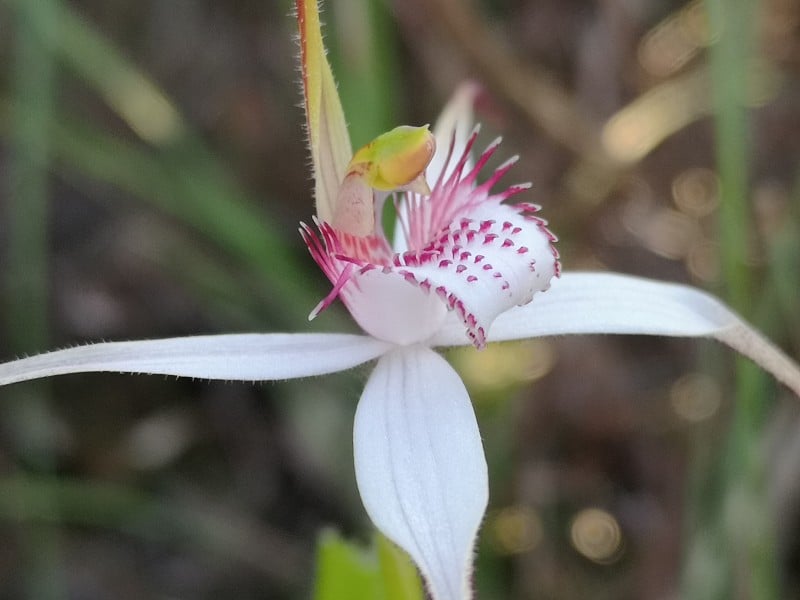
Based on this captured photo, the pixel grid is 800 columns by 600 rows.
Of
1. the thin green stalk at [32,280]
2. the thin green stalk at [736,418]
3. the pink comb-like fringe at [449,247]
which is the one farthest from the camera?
the thin green stalk at [32,280]

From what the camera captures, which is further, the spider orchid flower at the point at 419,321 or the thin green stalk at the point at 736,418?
the thin green stalk at the point at 736,418

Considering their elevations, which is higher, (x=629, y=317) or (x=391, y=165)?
(x=391, y=165)

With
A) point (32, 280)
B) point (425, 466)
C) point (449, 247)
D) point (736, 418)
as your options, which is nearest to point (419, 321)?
point (449, 247)

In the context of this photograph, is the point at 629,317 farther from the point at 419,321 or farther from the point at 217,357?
the point at 217,357

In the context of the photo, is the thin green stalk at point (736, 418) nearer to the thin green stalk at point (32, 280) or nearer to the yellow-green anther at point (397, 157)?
the yellow-green anther at point (397, 157)

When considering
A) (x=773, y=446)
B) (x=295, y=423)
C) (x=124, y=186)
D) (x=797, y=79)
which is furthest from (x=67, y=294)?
(x=797, y=79)

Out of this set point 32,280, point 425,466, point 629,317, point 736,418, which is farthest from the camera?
point 32,280

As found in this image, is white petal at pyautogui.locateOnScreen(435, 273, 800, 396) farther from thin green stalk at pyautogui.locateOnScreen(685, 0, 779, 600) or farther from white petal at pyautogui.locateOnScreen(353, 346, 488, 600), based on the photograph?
thin green stalk at pyautogui.locateOnScreen(685, 0, 779, 600)

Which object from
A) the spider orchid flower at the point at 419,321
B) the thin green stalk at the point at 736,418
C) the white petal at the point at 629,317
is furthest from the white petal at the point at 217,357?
the thin green stalk at the point at 736,418
